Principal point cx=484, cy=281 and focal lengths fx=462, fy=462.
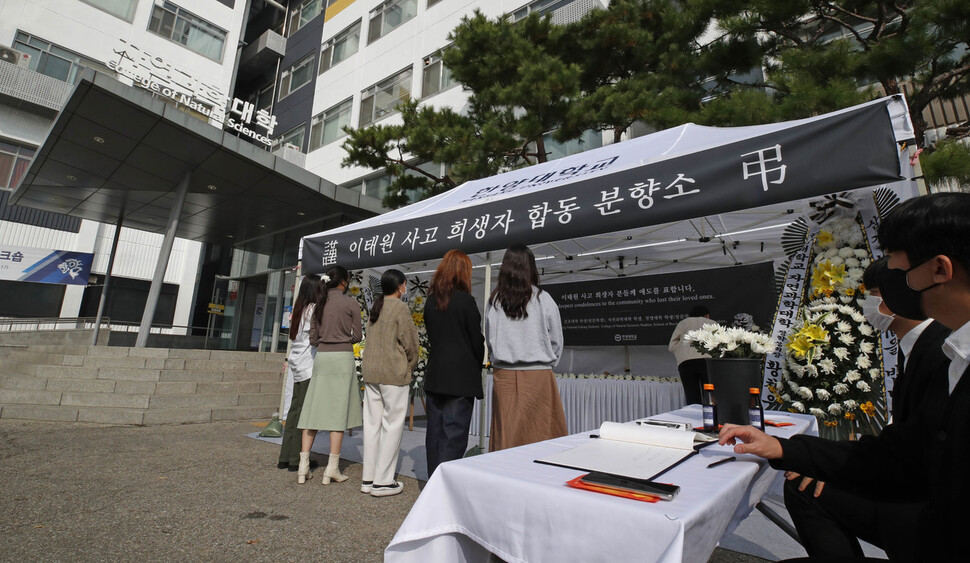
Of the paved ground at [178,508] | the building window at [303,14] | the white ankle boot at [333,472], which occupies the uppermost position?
the building window at [303,14]

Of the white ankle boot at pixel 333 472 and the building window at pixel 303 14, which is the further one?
the building window at pixel 303 14

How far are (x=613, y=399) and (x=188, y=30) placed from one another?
23093 mm

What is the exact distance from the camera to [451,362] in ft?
10.1

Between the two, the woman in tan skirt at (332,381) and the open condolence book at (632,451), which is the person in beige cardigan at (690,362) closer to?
the woman in tan skirt at (332,381)

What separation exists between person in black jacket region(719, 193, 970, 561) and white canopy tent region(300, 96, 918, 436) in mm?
1642

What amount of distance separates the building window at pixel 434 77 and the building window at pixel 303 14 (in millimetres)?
8707

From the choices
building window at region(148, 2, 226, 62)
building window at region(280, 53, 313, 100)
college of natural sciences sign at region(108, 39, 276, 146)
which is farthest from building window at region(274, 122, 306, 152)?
college of natural sciences sign at region(108, 39, 276, 146)

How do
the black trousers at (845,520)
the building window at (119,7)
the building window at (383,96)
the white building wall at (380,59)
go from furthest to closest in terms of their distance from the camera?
the building window at (119,7) < the building window at (383,96) < the white building wall at (380,59) < the black trousers at (845,520)

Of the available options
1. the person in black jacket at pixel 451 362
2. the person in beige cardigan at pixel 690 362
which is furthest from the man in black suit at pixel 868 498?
the person in beige cardigan at pixel 690 362

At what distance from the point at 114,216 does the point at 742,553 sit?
16.1 metres

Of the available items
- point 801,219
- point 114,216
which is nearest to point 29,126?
point 114,216

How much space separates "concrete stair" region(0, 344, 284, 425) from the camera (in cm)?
649

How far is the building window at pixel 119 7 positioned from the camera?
17.5 meters

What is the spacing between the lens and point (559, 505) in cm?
98
